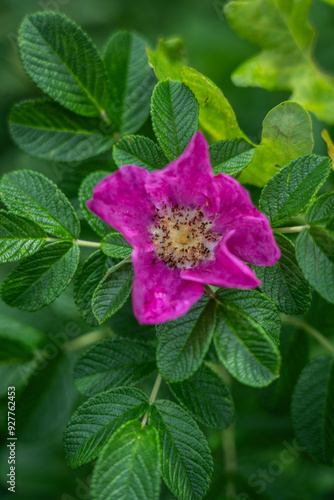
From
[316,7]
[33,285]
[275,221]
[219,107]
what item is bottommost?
[316,7]

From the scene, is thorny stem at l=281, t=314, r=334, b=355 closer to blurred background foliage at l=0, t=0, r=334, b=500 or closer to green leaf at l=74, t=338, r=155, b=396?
blurred background foliage at l=0, t=0, r=334, b=500

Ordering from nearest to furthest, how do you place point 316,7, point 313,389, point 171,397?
point 313,389, point 171,397, point 316,7

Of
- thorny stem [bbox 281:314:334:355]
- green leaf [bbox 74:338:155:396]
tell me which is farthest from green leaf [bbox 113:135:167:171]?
thorny stem [bbox 281:314:334:355]

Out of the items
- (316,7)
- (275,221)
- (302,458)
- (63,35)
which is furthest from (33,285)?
(316,7)

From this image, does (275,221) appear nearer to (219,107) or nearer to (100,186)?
(219,107)

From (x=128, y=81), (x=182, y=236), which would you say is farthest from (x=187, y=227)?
(x=128, y=81)

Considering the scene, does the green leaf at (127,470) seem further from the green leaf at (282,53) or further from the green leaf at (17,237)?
the green leaf at (282,53)

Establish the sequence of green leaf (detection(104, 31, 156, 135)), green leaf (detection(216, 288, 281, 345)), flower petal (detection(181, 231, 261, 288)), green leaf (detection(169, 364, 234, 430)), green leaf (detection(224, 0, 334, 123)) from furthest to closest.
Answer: green leaf (detection(224, 0, 334, 123)) < green leaf (detection(104, 31, 156, 135)) < green leaf (detection(169, 364, 234, 430)) < green leaf (detection(216, 288, 281, 345)) < flower petal (detection(181, 231, 261, 288))
